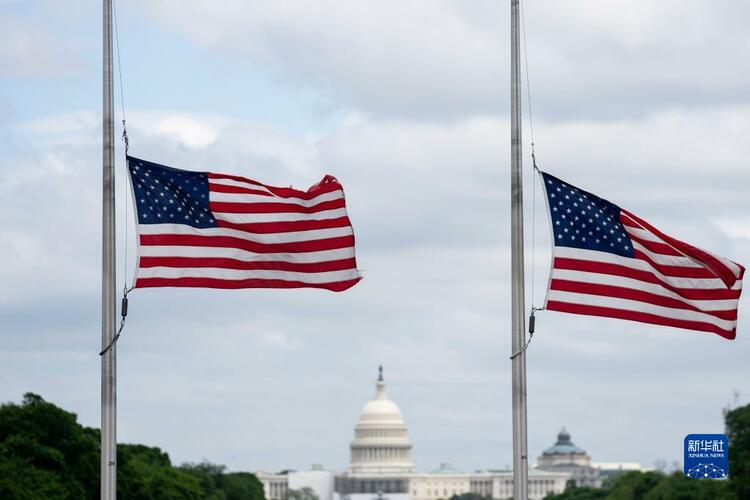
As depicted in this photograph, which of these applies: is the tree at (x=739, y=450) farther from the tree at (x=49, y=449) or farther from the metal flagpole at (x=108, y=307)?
the metal flagpole at (x=108, y=307)

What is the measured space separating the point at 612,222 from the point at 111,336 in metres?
9.51

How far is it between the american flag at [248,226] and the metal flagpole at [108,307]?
1.09 metres

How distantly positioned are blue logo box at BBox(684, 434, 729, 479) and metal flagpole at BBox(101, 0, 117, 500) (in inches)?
482

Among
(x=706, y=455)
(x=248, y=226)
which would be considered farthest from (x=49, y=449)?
(x=248, y=226)

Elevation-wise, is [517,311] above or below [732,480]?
below

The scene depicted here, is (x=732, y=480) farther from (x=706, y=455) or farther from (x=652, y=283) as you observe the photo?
(x=652, y=283)

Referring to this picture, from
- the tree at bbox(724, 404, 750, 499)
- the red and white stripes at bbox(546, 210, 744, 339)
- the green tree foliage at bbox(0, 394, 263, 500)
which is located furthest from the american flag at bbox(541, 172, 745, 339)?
the tree at bbox(724, 404, 750, 499)

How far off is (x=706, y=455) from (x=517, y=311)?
6.98m

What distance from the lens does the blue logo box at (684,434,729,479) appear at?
145 feet

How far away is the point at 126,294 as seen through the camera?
39.3 m

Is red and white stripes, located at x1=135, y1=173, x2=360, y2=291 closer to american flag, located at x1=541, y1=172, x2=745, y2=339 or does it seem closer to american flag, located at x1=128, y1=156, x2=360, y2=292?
american flag, located at x1=128, y1=156, x2=360, y2=292

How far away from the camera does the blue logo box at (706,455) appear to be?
1740 inches

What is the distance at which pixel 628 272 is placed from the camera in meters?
40.3

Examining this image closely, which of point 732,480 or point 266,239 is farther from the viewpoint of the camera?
point 732,480
